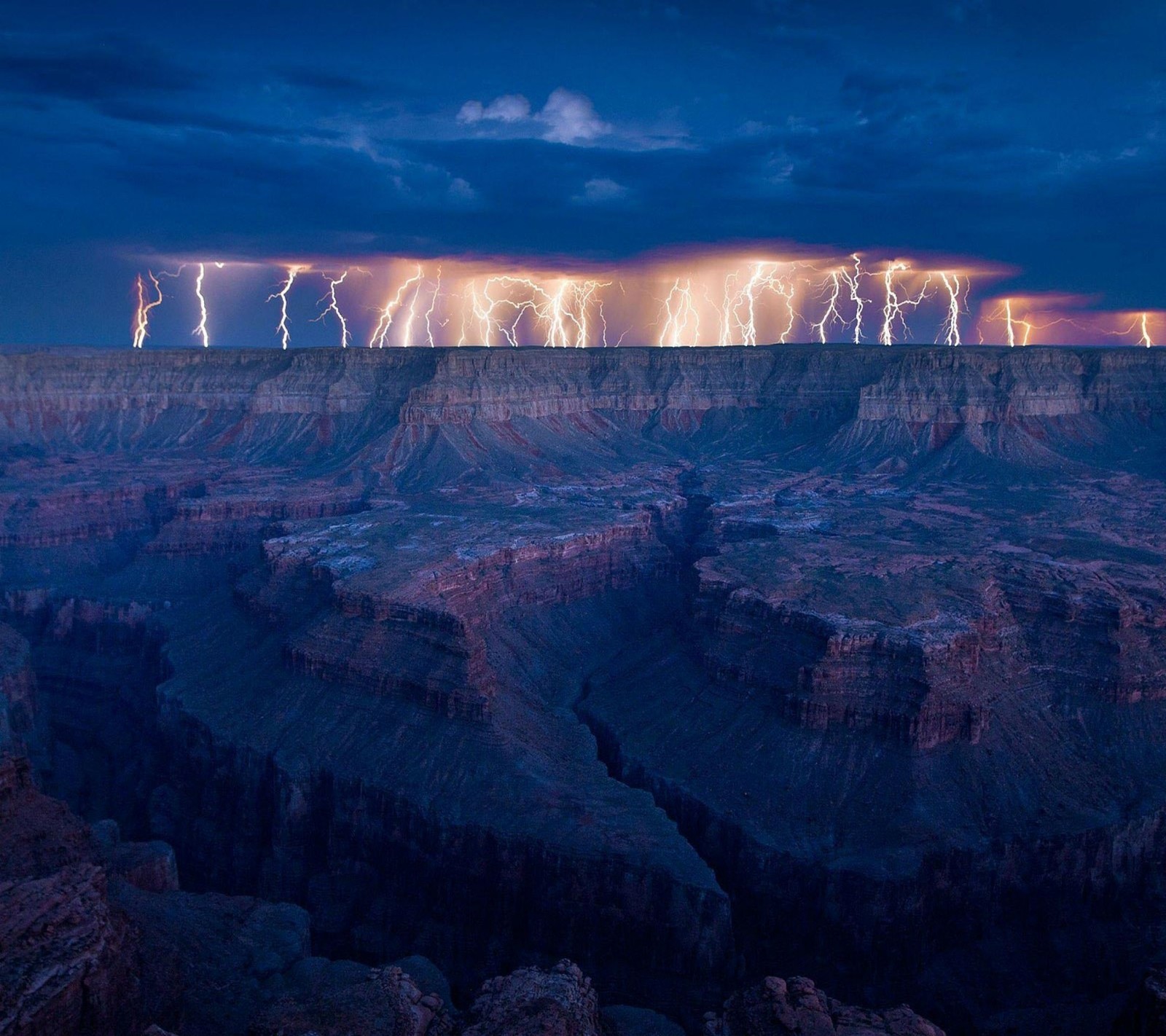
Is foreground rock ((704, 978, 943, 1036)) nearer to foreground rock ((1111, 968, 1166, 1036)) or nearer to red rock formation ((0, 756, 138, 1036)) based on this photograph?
foreground rock ((1111, 968, 1166, 1036))

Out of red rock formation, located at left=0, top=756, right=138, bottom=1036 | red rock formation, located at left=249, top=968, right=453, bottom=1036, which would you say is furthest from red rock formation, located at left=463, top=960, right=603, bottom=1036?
red rock formation, located at left=0, top=756, right=138, bottom=1036

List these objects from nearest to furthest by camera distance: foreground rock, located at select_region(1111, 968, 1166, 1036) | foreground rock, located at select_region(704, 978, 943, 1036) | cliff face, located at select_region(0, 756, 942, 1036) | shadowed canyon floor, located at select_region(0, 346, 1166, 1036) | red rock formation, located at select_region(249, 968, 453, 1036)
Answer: cliff face, located at select_region(0, 756, 942, 1036)
red rock formation, located at select_region(249, 968, 453, 1036)
foreground rock, located at select_region(704, 978, 943, 1036)
foreground rock, located at select_region(1111, 968, 1166, 1036)
shadowed canyon floor, located at select_region(0, 346, 1166, 1036)

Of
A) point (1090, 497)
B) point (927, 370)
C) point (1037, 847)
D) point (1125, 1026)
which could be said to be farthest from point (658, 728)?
point (927, 370)

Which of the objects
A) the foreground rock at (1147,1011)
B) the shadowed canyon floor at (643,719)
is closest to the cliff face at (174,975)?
the foreground rock at (1147,1011)

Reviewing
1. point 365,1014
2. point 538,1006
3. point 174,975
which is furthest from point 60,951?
point 538,1006

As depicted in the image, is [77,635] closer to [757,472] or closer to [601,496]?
[601,496]

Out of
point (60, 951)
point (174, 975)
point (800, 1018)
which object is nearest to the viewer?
point (60, 951)

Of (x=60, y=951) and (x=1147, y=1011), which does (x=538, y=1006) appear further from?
(x=1147, y=1011)

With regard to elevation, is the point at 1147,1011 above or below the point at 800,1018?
below

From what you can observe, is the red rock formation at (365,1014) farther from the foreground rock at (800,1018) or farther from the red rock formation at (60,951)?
the foreground rock at (800,1018)
